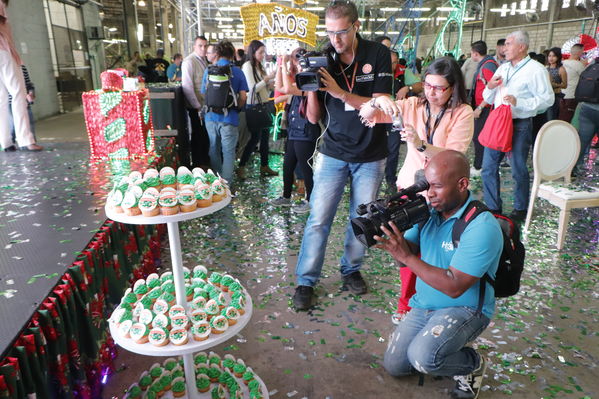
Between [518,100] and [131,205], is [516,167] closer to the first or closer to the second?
[518,100]

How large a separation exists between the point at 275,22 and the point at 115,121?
3.50 meters

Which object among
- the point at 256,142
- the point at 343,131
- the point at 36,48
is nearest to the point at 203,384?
the point at 343,131

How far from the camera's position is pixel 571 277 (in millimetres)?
2895

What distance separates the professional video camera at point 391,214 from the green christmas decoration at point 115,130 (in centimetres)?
283

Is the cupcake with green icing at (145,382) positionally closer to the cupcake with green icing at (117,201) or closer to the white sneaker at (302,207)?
the cupcake with green icing at (117,201)

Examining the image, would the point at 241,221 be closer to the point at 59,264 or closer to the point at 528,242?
the point at 59,264

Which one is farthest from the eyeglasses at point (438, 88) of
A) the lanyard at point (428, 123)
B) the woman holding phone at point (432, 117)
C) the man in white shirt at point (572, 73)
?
the man in white shirt at point (572, 73)

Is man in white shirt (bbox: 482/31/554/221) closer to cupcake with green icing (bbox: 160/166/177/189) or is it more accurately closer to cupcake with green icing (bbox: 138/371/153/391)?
cupcake with green icing (bbox: 160/166/177/189)

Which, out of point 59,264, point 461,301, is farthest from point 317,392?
point 59,264

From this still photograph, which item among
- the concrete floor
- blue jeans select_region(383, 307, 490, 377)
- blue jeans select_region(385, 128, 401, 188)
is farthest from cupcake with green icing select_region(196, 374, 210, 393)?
blue jeans select_region(385, 128, 401, 188)

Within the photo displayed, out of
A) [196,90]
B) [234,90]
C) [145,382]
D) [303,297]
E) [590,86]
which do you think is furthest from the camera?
[196,90]

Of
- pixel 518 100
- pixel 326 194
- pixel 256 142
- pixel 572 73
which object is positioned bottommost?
pixel 256 142

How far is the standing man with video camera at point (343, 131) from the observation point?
2.12 m

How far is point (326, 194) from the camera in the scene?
7.97 feet
